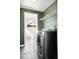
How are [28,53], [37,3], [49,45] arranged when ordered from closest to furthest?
[49,45] < [37,3] < [28,53]

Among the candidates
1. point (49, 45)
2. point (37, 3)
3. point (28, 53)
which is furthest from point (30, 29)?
point (49, 45)

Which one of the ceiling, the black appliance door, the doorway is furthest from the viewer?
the doorway

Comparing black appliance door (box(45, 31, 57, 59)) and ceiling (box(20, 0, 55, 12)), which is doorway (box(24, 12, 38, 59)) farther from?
black appliance door (box(45, 31, 57, 59))

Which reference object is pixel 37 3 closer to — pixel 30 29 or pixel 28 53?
pixel 30 29

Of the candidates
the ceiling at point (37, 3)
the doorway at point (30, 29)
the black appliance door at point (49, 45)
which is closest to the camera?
the black appliance door at point (49, 45)

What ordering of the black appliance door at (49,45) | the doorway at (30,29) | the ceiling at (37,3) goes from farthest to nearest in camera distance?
the doorway at (30,29), the ceiling at (37,3), the black appliance door at (49,45)

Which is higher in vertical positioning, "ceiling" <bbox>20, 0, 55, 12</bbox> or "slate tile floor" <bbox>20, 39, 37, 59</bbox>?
"ceiling" <bbox>20, 0, 55, 12</bbox>

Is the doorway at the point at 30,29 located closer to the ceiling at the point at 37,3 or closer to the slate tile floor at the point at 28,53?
the slate tile floor at the point at 28,53

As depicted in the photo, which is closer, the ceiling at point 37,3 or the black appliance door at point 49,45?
the black appliance door at point 49,45

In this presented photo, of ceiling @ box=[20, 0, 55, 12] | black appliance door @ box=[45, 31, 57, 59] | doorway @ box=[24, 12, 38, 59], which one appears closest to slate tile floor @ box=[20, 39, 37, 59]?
doorway @ box=[24, 12, 38, 59]

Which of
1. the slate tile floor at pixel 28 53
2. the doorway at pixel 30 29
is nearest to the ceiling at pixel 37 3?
the doorway at pixel 30 29
